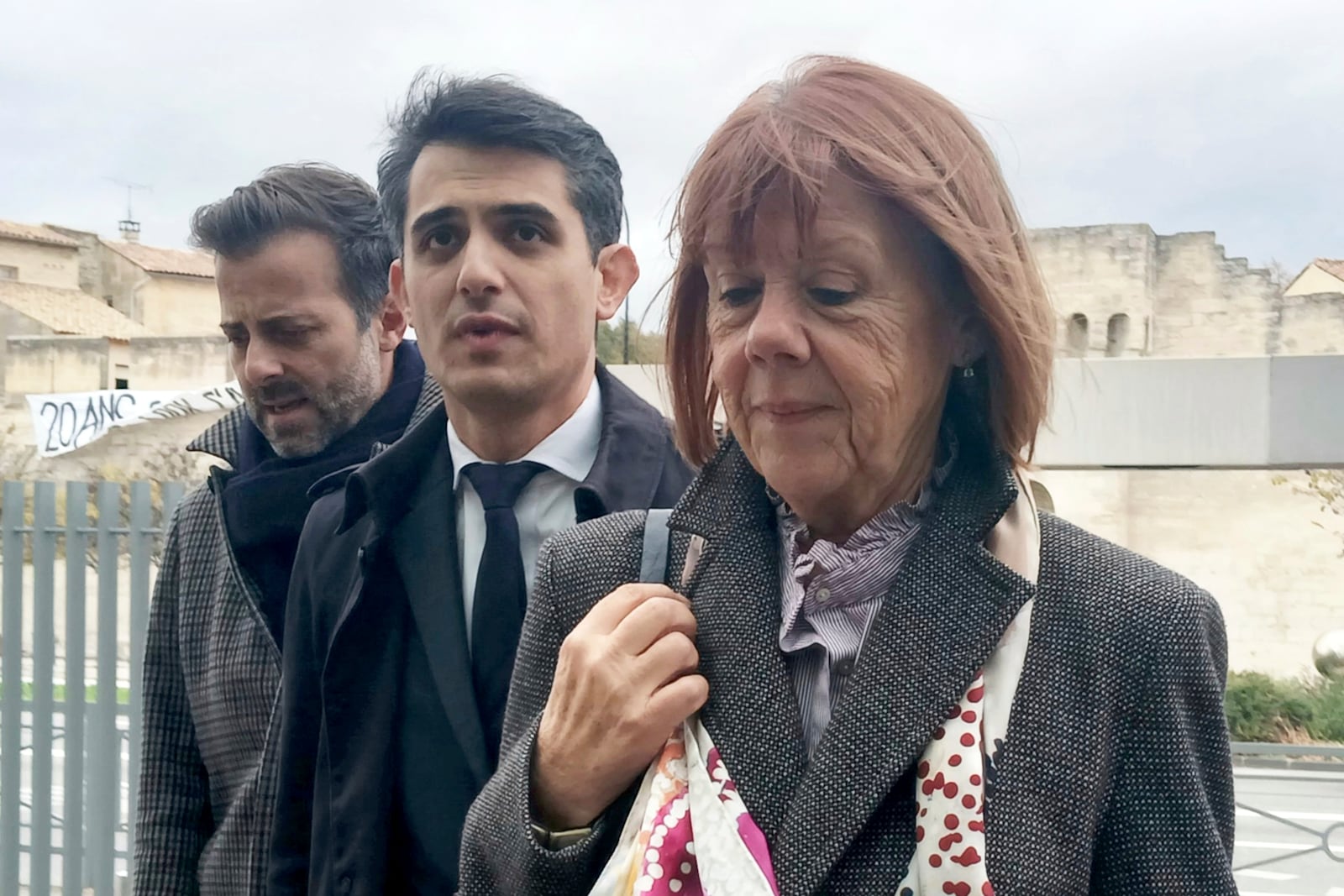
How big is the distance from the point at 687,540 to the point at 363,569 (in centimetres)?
69

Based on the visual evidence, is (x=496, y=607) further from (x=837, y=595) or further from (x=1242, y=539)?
(x=1242, y=539)

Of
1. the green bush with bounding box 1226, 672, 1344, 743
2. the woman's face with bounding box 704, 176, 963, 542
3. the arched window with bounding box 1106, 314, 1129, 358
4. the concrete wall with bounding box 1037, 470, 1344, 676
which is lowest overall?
the green bush with bounding box 1226, 672, 1344, 743

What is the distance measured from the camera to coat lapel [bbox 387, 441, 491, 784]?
1690mm

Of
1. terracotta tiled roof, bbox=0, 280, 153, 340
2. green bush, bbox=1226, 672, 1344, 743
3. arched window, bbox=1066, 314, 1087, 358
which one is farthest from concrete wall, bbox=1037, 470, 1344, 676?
terracotta tiled roof, bbox=0, 280, 153, 340

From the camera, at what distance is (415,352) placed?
8.43 feet

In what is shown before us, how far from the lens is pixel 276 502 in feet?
7.40

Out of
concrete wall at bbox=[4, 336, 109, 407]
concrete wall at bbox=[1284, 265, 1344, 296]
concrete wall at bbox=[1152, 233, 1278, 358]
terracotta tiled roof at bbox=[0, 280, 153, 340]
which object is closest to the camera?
concrete wall at bbox=[1152, 233, 1278, 358]

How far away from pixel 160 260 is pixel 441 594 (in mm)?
36115

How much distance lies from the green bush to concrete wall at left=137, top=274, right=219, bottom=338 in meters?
28.9

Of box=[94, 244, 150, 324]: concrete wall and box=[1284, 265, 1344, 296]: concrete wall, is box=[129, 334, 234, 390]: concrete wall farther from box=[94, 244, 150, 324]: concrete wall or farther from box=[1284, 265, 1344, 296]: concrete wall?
box=[1284, 265, 1344, 296]: concrete wall

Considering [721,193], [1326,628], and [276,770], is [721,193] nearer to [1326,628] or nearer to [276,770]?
[276,770]

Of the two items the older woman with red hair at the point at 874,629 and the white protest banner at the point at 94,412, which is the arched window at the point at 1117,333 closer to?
the white protest banner at the point at 94,412

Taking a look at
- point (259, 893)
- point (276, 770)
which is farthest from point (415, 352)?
point (259, 893)

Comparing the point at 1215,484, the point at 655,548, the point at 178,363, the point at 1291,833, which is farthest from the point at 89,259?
the point at 655,548
